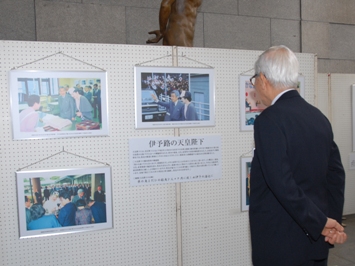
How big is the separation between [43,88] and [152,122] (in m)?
0.74

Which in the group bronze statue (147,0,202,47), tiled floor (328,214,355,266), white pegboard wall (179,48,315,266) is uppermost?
bronze statue (147,0,202,47)

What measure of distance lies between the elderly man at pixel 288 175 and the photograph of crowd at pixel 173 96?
3.18ft

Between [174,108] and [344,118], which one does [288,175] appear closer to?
[174,108]

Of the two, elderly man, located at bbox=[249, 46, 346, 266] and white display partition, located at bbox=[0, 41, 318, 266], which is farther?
white display partition, located at bbox=[0, 41, 318, 266]

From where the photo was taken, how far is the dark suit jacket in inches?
54.1

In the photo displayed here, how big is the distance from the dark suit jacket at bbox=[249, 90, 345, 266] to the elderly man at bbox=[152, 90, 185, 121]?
105 centimetres

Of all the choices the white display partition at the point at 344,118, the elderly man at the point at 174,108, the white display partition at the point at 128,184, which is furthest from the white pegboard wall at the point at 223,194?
the white display partition at the point at 344,118

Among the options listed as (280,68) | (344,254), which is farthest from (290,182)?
(344,254)

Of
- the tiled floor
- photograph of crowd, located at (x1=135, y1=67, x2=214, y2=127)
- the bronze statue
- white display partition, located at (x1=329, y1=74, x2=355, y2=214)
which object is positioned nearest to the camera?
photograph of crowd, located at (x1=135, y1=67, x2=214, y2=127)

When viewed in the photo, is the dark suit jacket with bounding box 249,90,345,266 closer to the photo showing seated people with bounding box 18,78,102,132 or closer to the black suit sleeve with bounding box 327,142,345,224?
the black suit sleeve with bounding box 327,142,345,224

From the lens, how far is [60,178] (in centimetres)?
226

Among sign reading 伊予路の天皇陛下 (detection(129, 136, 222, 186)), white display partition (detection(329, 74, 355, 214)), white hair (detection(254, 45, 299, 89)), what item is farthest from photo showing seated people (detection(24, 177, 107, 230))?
white display partition (detection(329, 74, 355, 214))

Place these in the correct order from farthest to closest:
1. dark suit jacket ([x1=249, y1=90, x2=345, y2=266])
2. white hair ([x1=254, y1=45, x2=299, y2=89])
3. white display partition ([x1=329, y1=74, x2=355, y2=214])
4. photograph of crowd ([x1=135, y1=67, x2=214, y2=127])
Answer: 1. white display partition ([x1=329, y1=74, x2=355, y2=214])
2. photograph of crowd ([x1=135, y1=67, x2=214, y2=127])
3. white hair ([x1=254, y1=45, x2=299, y2=89])
4. dark suit jacket ([x1=249, y1=90, x2=345, y2=266])

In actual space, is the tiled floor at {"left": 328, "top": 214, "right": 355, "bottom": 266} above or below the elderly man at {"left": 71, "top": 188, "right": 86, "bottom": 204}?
Result: below
